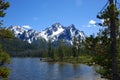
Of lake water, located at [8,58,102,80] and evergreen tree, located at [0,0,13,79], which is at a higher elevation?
evergreen tree, located at [0,0,13,79]

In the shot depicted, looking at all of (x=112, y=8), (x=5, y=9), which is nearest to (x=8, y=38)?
(x=5, y=9)

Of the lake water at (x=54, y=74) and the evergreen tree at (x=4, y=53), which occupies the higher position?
the evergreen tree at (x=4, y=53)

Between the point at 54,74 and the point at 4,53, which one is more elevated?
the point at 4,53

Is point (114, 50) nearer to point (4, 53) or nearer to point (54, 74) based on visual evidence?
point (4, 53)

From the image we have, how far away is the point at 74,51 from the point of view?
641 feet

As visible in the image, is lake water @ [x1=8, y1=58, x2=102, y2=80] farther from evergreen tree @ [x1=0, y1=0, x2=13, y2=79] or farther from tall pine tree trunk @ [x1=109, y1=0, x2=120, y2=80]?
tall pine tree trunk @ [x1=109, y1=0, x2=120, y2=80]

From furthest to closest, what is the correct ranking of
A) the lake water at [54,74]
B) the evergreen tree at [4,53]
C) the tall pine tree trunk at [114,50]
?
the lake water at [54,74] < the evergreen tree at [4,53] < the tall pine tree trunk at [114,50]

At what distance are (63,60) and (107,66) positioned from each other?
557 feet

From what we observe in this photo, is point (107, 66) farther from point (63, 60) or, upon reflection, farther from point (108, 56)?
point (63, 60)

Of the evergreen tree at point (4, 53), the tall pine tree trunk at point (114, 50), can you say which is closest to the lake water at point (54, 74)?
the evergreen tree at point (4, 53)

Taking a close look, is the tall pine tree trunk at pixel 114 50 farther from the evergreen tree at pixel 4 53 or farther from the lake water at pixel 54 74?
the lake water at pixel 54 74

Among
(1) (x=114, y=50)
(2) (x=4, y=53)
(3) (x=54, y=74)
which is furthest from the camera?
(3) (x=54, y=74)

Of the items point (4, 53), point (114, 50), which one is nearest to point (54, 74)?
point (4, 53)

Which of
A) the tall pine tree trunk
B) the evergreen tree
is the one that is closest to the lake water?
the evergreen tree
